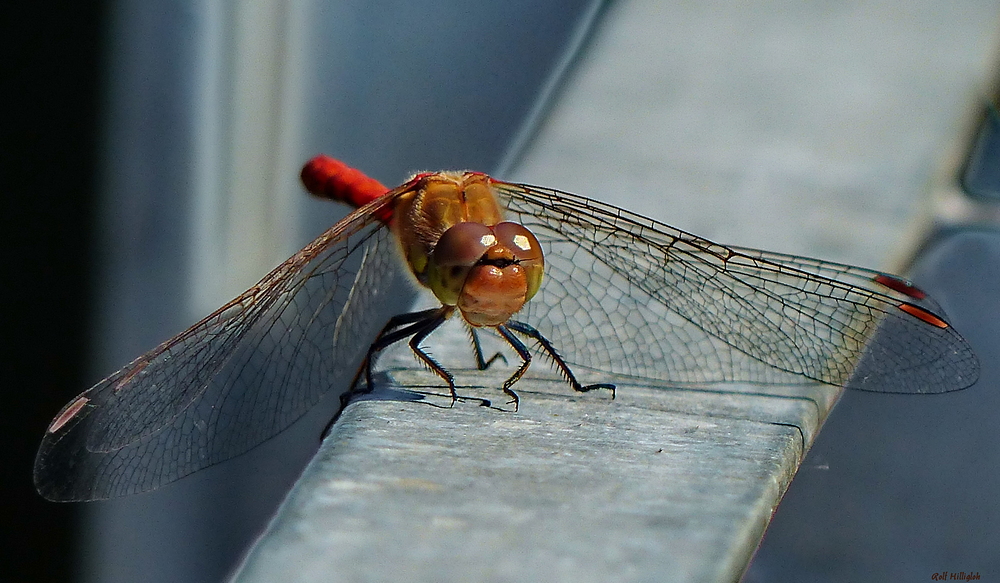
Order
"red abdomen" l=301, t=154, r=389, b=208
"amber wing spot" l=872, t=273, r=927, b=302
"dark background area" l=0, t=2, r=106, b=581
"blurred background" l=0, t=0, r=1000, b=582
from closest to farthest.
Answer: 1. "amber wing spot" l=872, t=273, r=927, b=302
2. "blurred background" l=0, t=0, r=1000, b=582
3. "red abdomen" l=301, t=154, r=389, b=208
4. "dark background area" l=0, t=2, r=106, b=581

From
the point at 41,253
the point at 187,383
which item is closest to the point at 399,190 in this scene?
the point at 187,383

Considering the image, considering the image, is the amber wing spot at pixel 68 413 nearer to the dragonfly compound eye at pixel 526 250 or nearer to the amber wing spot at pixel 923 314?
the dragonfly compound eye at pixel 526 250

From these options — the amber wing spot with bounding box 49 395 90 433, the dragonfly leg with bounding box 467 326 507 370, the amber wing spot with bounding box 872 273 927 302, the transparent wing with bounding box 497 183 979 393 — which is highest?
A: the amber wing spot with bounding box 872 273 927 302

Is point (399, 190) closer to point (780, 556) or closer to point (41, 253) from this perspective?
point (780, 556)

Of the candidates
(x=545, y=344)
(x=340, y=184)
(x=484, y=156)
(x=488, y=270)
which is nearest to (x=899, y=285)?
(x=545, y=344)

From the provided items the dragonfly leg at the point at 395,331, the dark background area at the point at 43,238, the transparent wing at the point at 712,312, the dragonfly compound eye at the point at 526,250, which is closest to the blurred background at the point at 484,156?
the dark background area at the point at 43,238

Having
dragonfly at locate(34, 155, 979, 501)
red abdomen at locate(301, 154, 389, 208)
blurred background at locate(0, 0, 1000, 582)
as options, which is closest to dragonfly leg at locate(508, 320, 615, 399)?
dragonfly at locate(34, 155, 979, 501)

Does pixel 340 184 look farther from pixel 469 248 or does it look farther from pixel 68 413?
pixel 68 413

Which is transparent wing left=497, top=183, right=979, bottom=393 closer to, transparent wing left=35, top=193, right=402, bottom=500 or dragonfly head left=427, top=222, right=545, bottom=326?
dragonfly head left=427, top=222, right=545, bottom=326
